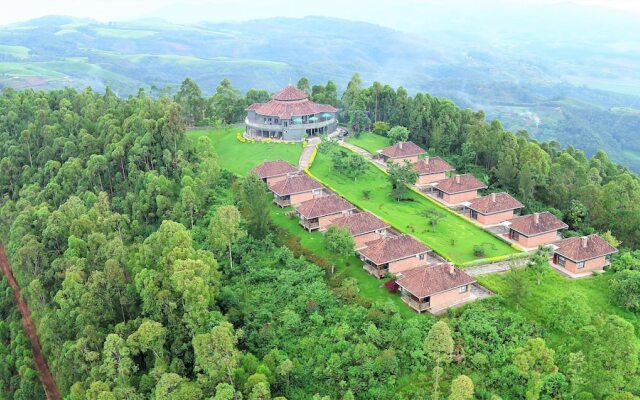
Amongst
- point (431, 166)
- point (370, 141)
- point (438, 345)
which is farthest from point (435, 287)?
point (370, 141)

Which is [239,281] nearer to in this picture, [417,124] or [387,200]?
[387,200]

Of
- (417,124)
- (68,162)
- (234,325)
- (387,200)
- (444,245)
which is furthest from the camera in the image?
(417,124)

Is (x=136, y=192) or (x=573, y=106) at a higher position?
(x=136, y=192)

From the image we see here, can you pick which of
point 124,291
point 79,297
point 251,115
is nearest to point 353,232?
point 124,291

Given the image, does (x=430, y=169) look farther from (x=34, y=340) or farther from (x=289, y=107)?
(x=34, y=340)

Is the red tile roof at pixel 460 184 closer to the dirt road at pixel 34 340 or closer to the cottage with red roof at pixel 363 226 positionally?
the cottage with red roof at pixel 363 226

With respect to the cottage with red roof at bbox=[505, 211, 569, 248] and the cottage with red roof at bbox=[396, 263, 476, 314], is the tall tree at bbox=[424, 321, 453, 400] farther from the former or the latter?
the cottage with red roof at bbox=[505, 211, 569, 248]

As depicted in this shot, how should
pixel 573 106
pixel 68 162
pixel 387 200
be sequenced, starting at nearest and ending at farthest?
1. pixel 387 200
2. pixel 68 162
3. pixel 573 106

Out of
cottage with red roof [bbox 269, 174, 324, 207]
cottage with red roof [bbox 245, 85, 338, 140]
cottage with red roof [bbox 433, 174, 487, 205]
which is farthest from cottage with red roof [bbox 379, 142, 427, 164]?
cottage with red roof [bbox 269, 174, 324, 207]
